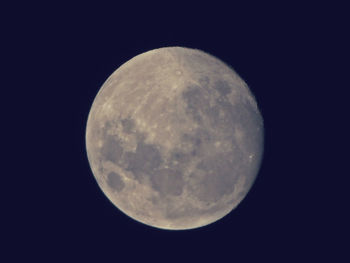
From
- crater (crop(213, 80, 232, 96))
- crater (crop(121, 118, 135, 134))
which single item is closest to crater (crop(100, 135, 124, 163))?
crater (crop(121, 118, 135, 134))

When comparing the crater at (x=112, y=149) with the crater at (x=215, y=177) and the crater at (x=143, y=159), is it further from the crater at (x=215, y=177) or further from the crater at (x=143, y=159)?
the crater at (x=215, y=177)

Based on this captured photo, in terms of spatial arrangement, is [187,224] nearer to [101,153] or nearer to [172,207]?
[172,207]

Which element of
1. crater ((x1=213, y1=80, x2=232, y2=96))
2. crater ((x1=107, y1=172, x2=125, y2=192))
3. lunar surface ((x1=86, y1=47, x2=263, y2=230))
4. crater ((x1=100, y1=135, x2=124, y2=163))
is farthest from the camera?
crater ((x1=107, y1=172, x2=125, y2=192))

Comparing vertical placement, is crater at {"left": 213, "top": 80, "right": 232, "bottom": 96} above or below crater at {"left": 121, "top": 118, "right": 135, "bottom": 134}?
above

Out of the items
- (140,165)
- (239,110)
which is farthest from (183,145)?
(239,110)

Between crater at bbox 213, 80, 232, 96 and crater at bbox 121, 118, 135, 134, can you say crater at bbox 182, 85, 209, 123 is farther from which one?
crater at bbox 121, 118, 135, 134

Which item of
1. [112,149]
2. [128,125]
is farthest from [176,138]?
[112,149]
